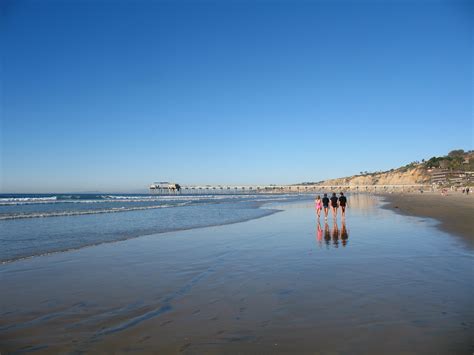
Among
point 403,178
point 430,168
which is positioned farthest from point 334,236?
point 403,178

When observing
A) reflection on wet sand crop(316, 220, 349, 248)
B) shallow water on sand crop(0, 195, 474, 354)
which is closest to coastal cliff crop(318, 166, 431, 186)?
reflection on wet sand crop(316, 220, 349, 248)

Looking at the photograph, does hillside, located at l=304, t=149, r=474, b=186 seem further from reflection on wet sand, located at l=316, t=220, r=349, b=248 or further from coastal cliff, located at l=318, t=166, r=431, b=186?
reflection on wet sand, located at l=316, t=220, r=349, b=248

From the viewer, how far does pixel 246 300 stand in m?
5.52

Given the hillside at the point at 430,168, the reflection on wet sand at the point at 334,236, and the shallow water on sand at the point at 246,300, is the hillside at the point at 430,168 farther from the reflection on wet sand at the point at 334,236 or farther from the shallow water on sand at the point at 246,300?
the shallow water on sand at the point at 246,300

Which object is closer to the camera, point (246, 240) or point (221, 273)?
point (221, 273)

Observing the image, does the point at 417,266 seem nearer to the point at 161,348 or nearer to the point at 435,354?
the point at 435,354

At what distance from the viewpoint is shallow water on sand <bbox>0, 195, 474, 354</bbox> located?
13.1 ft

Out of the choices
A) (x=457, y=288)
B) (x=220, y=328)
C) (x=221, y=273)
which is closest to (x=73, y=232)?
(x=221, y=273)

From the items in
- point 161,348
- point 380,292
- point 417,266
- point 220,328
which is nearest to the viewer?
point 161,348

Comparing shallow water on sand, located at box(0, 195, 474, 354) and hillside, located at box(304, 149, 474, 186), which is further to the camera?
hillside, located at box(304, 149, 474, 186)

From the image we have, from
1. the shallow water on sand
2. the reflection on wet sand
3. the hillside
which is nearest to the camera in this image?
the shallow water on sand

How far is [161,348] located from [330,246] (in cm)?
747

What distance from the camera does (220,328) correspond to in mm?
4398

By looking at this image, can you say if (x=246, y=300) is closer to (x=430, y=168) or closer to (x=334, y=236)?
(x=334, y=236)
